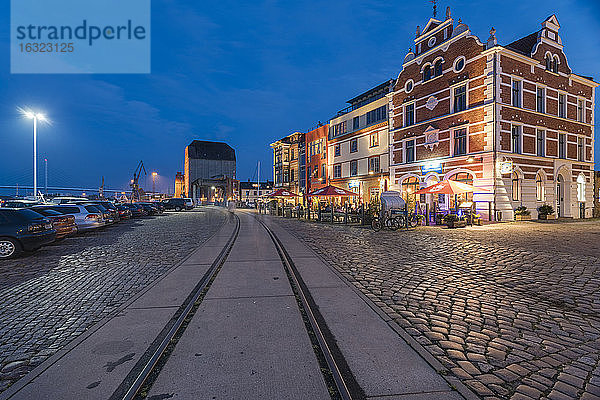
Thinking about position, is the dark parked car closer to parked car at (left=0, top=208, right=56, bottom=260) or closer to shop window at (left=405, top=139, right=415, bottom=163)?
shop window at (left=405, top=139, right=415, bottom=163)

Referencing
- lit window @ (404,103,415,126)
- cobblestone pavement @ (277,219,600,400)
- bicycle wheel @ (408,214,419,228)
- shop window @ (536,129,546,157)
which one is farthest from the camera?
lit window @ (404,103,415,126)

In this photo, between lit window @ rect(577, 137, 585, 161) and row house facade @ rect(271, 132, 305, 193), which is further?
row house facade @ rect(271, 132, 305, 193)

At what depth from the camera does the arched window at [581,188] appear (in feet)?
90.1

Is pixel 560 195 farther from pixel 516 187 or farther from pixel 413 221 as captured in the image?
pixel 413 221

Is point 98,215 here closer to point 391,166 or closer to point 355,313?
point 355,313

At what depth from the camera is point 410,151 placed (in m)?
29.8

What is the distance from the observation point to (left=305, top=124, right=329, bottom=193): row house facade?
45.6m

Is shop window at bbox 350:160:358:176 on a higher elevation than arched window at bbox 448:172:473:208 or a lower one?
higher

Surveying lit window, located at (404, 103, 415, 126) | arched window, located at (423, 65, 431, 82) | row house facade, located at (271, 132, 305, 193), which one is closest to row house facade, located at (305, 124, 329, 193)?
row house facade, located at (271, 132, 305, 193)

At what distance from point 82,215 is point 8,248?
20.9 ft

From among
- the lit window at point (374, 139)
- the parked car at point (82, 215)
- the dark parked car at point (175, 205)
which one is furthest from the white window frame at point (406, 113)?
the dark parked car at point (175, 205)

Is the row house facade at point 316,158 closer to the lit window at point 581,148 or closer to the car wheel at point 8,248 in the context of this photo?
the lit window at point 581,148

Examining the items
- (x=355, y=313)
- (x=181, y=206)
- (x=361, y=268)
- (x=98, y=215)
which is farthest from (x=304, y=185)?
(x=355, y=313)

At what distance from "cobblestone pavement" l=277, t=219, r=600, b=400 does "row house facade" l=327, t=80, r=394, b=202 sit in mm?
23605
